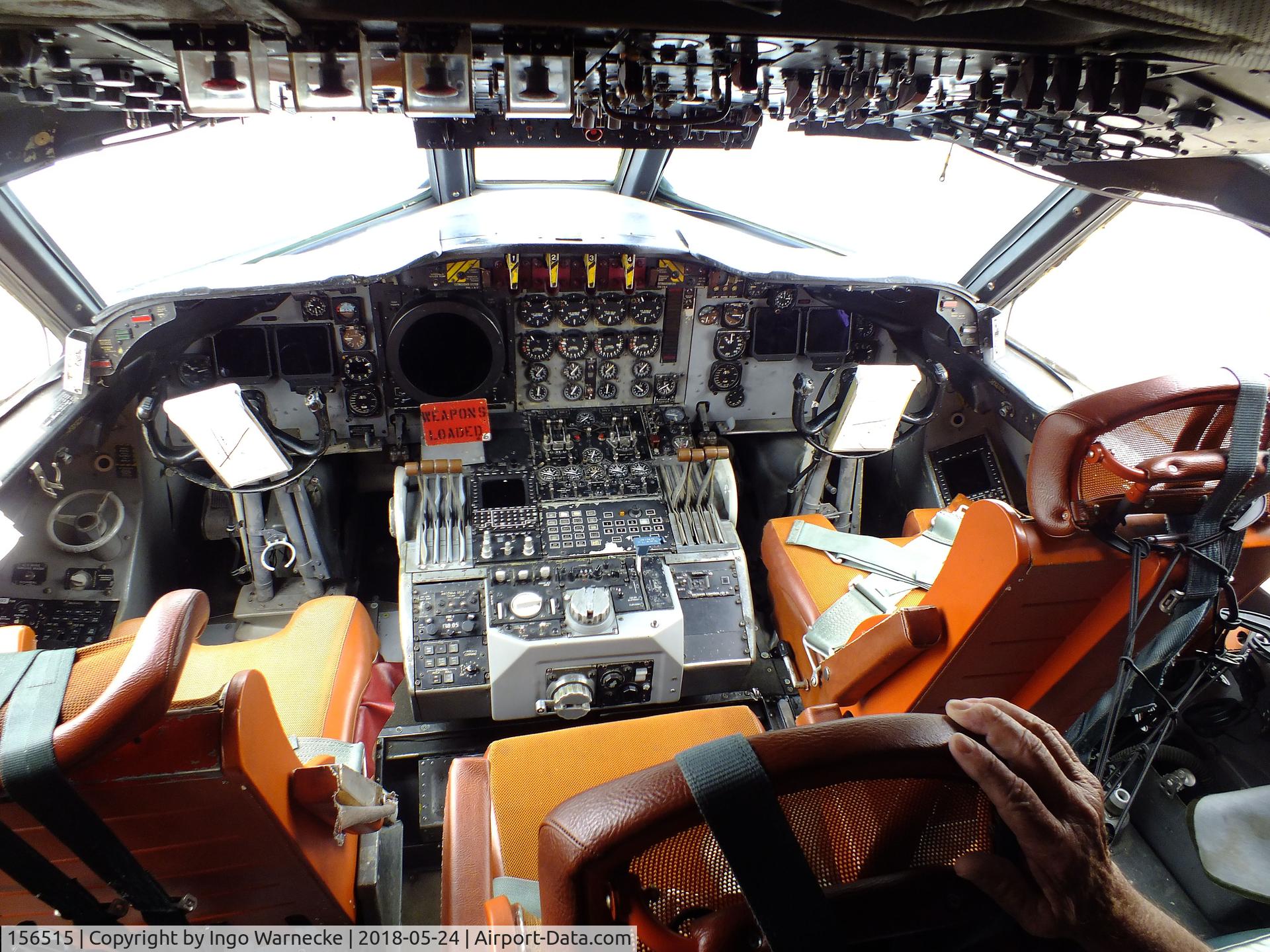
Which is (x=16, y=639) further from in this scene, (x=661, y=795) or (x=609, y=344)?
(x=609, y=344)

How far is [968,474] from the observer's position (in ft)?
11.5

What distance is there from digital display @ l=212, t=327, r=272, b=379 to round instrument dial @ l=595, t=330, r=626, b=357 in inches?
56.6

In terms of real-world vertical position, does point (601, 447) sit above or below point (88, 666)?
below

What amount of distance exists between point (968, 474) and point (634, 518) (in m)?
1.65

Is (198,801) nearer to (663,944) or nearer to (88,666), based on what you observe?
(88,666)

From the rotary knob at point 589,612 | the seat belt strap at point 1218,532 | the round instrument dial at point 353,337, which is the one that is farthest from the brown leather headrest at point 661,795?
the round instrument dial at point 353,337

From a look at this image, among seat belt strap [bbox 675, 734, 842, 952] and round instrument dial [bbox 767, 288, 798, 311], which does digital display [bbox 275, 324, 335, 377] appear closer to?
round instrument dial [bbox 767, 288, 798, 311]

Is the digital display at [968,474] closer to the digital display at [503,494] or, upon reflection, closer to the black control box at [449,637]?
the digital display at [503,494]

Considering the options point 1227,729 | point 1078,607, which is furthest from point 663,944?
point 1227,729

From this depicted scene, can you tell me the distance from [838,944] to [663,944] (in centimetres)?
20

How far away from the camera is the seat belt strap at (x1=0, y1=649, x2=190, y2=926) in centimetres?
91

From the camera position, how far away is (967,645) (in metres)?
1.67

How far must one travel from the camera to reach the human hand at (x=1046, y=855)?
761mm

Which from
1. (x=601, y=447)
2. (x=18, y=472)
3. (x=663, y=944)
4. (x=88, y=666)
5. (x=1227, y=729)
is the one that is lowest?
(x=1227, y=729)
